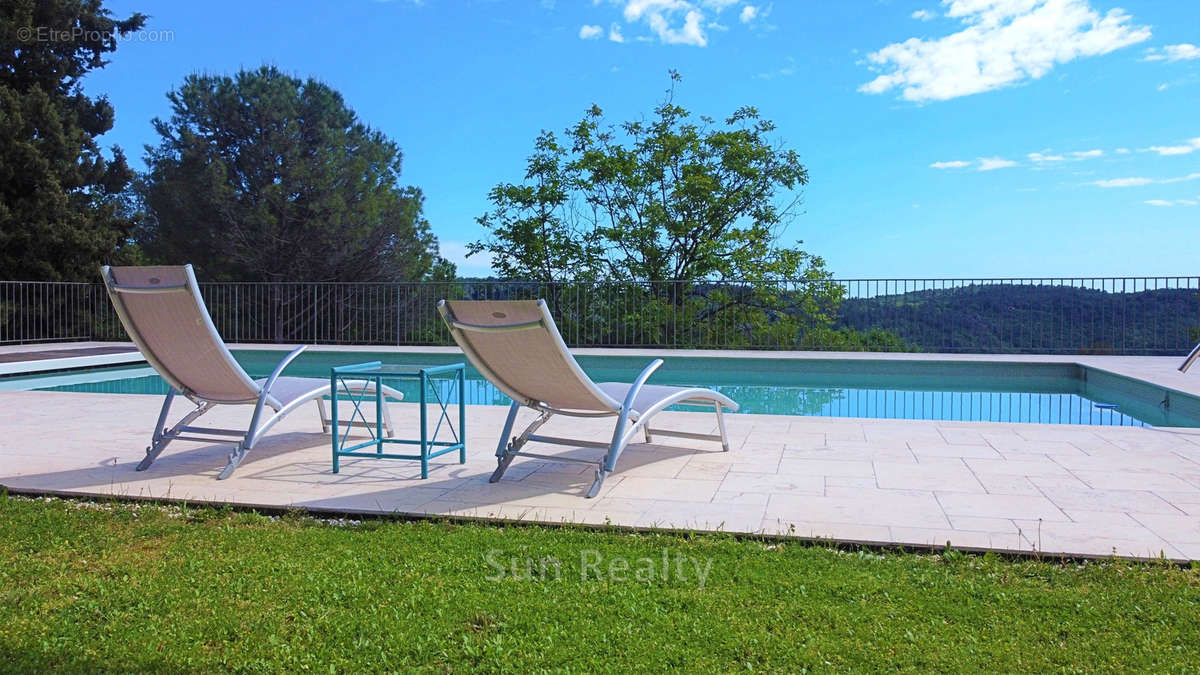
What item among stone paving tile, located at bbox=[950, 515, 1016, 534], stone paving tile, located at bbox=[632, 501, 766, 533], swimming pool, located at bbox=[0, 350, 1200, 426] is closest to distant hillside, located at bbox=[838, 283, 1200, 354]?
swimming pool, located at bbox=[0, 350, 1200, 426]

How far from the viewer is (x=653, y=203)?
1783 cm

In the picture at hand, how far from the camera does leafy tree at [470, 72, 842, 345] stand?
690 inches

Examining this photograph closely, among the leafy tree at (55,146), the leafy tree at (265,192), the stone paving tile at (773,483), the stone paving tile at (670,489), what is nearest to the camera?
the stone paving tile at (670,489)

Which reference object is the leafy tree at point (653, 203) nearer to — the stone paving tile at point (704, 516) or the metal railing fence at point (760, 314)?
the metal railing fence at point (760, 314)

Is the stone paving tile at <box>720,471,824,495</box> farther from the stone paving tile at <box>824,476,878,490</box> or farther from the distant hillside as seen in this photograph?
the distant hillside

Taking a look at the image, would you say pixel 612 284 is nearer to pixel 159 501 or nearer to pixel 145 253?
pixel 159 501

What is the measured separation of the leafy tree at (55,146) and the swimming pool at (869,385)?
5984mm

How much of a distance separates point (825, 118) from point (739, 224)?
2.60 m

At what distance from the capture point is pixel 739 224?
700 inches

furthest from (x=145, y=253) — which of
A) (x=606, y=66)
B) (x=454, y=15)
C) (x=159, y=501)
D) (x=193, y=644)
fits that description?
(x=193, y=644)

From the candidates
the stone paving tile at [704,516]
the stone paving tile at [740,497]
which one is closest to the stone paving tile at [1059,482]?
the stone paving tile at [740,497]

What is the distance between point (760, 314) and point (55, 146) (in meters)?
13.7

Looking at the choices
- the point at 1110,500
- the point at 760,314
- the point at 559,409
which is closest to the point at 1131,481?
the point at 1110,500

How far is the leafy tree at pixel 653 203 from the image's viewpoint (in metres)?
17.5
